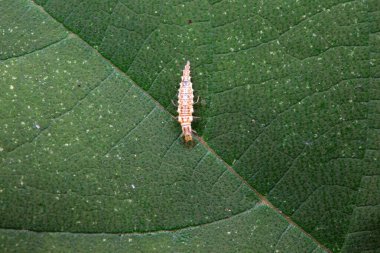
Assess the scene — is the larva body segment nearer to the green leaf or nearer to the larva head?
the larva head

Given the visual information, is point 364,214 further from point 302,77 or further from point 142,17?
point 142,17

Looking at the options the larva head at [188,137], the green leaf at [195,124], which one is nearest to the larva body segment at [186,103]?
the larva head at [188,137]

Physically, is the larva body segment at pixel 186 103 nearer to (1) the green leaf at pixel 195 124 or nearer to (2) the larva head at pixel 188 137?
(2) the larva head at pixel 188 137

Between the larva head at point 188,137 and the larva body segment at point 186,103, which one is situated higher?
the larva body segment at point 186,103

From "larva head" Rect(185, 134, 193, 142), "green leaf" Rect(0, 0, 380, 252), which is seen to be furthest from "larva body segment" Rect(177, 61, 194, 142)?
"green leaf" Rect(0, 0, 380, 252)

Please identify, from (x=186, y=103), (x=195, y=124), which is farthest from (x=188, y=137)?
(x=186, y=103)
